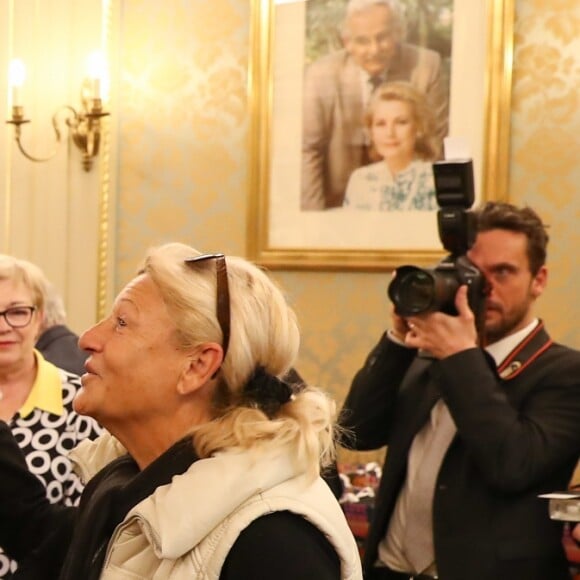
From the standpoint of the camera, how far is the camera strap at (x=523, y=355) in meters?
2.81

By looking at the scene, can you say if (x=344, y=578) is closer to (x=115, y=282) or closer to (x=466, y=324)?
(x=466, y=324)

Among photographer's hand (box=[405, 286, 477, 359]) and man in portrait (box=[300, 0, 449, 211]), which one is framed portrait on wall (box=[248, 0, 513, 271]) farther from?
photographer's hand (box=[405, 286, 477, 359])

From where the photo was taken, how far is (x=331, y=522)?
1.74m

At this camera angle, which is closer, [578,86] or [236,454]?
[236,454]

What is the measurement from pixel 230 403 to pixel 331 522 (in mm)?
273

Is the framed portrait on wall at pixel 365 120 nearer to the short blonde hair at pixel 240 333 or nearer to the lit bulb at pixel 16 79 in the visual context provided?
the lit bulb at pixel 16 79

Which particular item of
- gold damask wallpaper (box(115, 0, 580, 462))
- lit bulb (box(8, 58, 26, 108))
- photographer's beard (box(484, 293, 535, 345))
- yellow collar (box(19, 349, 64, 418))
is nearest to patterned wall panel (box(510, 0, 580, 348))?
gold damask wallpaper (box(115, 0, 580, 462))

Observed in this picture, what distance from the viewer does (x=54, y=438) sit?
286 centimetres

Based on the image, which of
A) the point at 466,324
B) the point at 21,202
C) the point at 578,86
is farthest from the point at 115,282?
the point at 466,324

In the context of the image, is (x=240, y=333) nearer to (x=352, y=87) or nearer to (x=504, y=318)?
(x=504, y=318)

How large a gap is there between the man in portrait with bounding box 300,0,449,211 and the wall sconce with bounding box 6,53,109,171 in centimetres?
78

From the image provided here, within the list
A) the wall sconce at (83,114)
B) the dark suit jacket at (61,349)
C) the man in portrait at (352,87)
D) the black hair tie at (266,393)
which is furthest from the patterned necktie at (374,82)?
the black hair tie at (266,393)

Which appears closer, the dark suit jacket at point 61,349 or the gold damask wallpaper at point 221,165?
the dark suit jacket at point 61,349

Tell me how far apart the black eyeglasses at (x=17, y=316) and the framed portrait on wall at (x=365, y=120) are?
1.55 m
